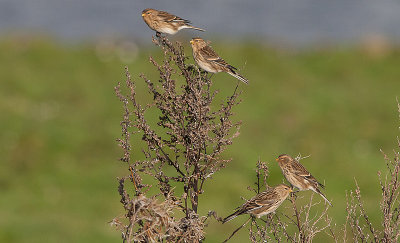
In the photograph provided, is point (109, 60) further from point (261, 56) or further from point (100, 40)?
point (261, 56)

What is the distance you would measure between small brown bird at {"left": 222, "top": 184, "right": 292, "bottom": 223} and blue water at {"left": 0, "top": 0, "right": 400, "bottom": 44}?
100 ft

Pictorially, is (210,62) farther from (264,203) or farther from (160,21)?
(264,203)

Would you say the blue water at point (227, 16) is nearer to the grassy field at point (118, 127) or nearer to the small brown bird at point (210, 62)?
the grassy field at point (118, 127)

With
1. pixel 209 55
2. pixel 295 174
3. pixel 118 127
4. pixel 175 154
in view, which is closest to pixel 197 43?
pixel 209 55

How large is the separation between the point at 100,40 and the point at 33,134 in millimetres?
8193

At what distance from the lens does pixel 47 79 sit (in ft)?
81.8

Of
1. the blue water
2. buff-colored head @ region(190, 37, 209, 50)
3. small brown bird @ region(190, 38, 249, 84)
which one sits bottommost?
small brown bird @ region(190, 38, 249, 84)

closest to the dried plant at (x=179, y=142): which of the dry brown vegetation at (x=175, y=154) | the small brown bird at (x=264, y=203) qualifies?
the dry brown vegetation at (x=175, y=154)

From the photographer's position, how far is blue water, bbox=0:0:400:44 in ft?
141

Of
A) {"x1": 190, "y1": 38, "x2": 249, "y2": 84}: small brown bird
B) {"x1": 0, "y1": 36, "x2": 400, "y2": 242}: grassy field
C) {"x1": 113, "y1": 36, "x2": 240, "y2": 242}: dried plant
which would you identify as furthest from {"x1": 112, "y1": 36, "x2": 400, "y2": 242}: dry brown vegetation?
{"x1": 0, "y1": 36, "x2": 400, "y2": 242}: grassy field

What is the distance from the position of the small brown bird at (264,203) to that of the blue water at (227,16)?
3061cm

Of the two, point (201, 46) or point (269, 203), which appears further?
point (201, 46)

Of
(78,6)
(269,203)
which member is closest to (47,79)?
(269,203)

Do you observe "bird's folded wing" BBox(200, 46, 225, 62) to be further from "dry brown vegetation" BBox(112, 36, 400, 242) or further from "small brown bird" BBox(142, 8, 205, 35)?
"dry brown vegetation" BBox(112, 36, 400, 242)
